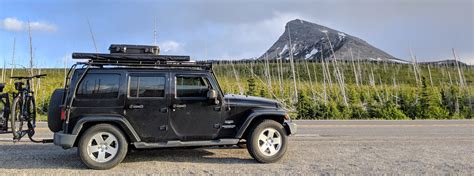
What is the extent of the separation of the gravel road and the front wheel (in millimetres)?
175

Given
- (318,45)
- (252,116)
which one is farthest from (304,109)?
(318,45)

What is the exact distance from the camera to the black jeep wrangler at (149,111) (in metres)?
7.25

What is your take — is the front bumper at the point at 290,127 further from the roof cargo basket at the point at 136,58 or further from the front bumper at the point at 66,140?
the front bumper at the point at 66,140

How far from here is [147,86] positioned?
24.6 feet

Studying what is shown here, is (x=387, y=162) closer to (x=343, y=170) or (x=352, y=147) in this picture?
(x=343, y=170)

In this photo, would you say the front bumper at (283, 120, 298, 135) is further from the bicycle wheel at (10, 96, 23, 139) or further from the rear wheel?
the bicycle wheel at (10, 96, 23, 139)

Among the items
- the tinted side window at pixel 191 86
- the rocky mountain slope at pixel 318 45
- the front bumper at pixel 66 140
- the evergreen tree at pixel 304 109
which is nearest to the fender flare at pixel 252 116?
the tinted side window at pixel 191 86

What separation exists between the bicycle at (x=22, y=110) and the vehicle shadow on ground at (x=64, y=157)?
0.49m

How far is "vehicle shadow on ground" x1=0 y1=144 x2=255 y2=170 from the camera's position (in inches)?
294

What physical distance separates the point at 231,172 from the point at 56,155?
3602mm

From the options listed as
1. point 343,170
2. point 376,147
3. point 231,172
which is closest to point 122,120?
point 231,172

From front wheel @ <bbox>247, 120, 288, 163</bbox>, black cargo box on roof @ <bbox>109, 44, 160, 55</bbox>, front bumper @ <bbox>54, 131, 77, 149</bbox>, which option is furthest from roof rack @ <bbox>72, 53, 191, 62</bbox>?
front wheel @ <bbox>247, 120, 288, 163</bbox>

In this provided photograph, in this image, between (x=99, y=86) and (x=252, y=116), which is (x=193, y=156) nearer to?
(x=252, y=116)

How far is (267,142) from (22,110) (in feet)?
14.3
